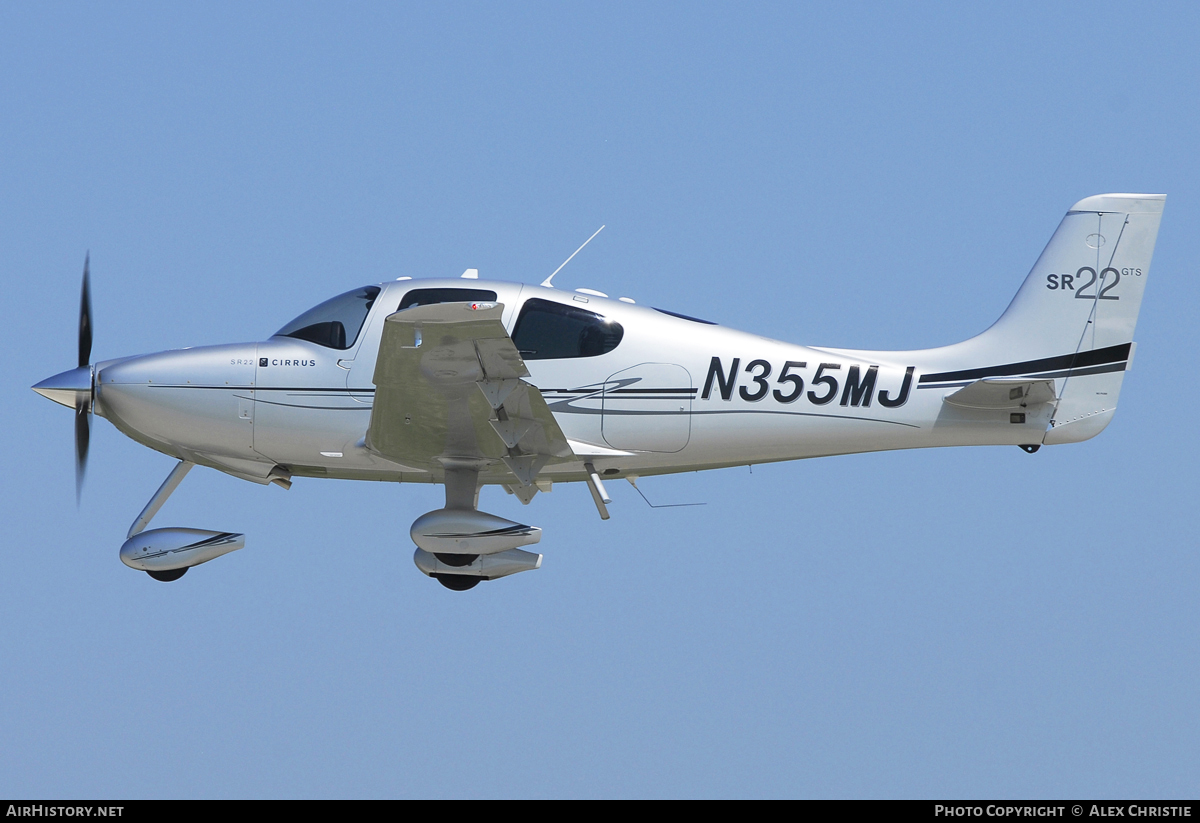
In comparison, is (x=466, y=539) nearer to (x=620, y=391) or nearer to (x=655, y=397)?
(x=620, y=391)

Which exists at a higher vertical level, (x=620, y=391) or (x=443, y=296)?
(x=443, y=296)

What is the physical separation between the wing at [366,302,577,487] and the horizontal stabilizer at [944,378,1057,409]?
11.7 feet

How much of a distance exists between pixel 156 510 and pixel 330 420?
2300mm

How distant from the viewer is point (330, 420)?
11.3 meters

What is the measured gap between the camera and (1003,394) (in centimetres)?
1110

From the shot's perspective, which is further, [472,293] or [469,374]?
[472,293]

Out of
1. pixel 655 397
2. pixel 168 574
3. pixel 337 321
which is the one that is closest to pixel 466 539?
pixel 655 397

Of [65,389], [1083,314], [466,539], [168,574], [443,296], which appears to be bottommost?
[168,574]

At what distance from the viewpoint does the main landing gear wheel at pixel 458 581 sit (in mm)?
11727

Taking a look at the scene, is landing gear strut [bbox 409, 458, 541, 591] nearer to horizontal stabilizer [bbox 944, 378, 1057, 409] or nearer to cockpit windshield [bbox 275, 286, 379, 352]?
cockpit windshield [bbox 275, 286, 379, 352]

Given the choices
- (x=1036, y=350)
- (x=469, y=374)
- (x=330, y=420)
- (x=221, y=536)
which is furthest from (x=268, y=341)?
(x=1036, y=350)

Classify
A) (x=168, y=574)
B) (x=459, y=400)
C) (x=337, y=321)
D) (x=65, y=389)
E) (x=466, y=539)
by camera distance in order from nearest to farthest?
(x=459, y=400) < (x=466, y=539) < (x=337, y=321) < (x=65, y=389) < (x=168, y=574)

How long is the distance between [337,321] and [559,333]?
205 centimetres
